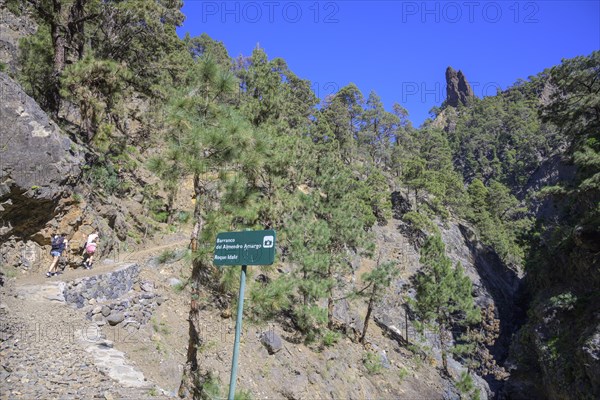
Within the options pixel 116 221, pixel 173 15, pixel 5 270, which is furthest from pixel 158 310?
pixel 173 15

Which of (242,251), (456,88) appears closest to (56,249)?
(242,251)

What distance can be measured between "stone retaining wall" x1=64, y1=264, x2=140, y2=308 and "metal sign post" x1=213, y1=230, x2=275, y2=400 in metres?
6.19

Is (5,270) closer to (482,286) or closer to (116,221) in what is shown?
(116,221)

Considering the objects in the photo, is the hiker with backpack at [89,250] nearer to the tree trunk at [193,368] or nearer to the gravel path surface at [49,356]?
the gravel path surface at [49,356]

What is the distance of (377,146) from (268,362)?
42.8 m

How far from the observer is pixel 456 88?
11919cm

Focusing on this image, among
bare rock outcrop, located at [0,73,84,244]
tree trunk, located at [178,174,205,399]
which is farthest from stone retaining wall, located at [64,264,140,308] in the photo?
tree trunk, located at [178,174,205,399]

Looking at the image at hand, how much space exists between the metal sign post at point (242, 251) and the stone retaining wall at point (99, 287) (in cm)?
619

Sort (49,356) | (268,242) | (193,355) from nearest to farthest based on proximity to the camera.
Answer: (268,242)
(49,356)
(193,355)

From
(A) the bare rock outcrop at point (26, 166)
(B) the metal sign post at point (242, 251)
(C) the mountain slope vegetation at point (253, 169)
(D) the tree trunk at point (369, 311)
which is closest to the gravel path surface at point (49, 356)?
(C) the mountain slope vegetation at point (253, 169)

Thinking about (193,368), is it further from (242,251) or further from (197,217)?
(242,251)

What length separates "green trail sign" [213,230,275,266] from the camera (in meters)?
4.07

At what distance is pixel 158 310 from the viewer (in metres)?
10.0

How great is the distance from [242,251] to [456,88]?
131 metres
